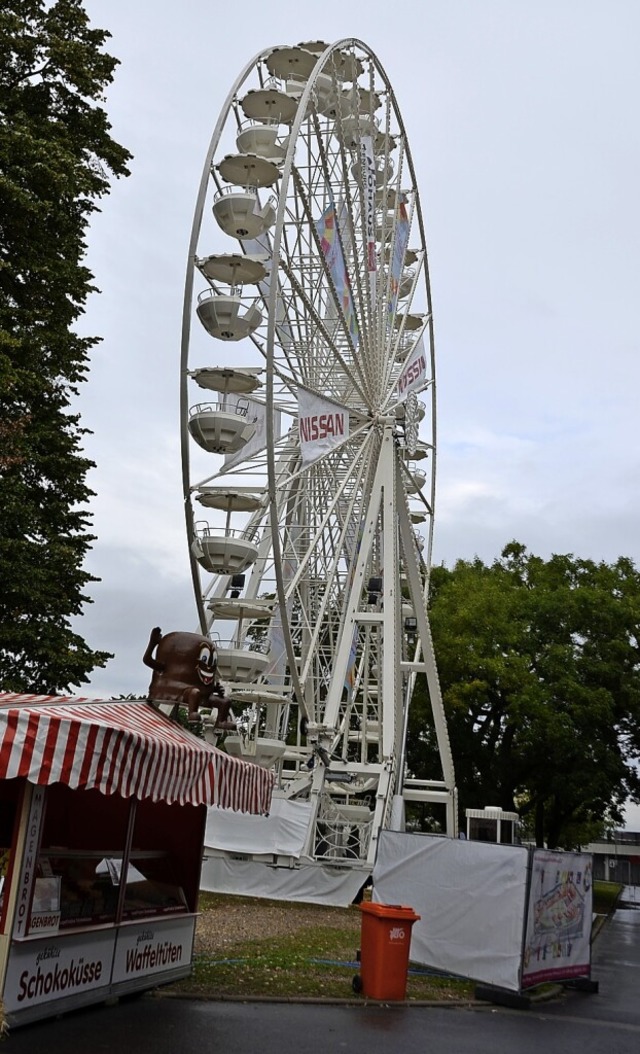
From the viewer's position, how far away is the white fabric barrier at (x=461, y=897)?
424 inches

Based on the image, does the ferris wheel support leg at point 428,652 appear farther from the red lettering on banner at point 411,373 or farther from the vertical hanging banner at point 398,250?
the vertical hanging banner at point 398,250

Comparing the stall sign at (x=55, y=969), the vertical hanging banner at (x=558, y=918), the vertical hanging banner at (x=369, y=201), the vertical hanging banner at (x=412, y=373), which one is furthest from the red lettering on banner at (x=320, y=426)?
the stall sign at (x=55, y=969)

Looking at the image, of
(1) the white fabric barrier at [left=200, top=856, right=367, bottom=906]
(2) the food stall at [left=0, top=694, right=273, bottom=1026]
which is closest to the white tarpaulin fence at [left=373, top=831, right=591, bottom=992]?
(2) the food stall at [left=0, top=694, right=273, bottom=1026]

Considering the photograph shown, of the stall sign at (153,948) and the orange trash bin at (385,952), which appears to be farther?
the orange trash bin at (385,952)

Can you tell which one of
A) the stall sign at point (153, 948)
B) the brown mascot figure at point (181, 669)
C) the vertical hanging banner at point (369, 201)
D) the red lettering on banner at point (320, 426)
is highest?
the vertical hanging banner at point (369, 201)

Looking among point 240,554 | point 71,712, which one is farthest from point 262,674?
point 71,712

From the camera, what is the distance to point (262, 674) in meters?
22.0

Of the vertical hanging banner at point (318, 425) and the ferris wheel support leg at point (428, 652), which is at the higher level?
the vertical hanging banner at point (318, 425)

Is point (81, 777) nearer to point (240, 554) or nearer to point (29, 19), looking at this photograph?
point (240, 554)

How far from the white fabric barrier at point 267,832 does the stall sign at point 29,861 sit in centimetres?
1392

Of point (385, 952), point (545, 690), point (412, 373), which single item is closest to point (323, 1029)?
point (385, 952)

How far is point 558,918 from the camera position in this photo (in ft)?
37.7

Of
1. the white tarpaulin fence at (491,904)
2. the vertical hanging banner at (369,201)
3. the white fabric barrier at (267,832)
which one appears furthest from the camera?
the vertical hanging banner at (369,201)

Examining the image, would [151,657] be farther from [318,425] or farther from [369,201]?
[369,201]
